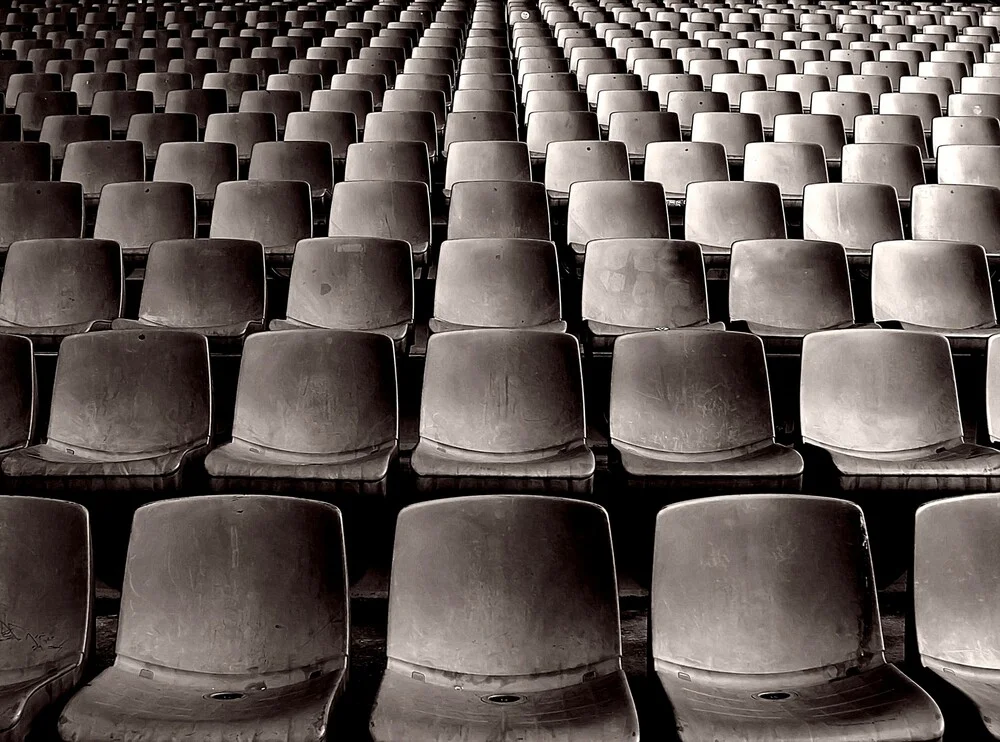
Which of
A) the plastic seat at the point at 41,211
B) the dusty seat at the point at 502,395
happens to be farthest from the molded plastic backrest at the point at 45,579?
Result: the plastic seat at the point at 41,211

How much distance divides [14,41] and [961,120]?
421 cm

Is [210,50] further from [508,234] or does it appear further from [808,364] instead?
[808,364]

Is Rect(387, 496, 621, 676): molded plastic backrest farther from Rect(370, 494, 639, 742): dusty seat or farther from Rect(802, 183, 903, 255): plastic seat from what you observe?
Rect(802, 183, 903, 255): plastic seat

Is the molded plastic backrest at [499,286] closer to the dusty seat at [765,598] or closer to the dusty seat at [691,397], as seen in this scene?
the dusty seat at [691,397]

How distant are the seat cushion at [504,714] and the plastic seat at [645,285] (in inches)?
41.4

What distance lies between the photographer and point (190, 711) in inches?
48.6

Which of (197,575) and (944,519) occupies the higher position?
(944,519)

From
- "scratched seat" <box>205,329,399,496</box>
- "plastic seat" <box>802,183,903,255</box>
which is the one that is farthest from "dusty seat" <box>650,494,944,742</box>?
"plastic seat" <box>802,183,903,255</box>

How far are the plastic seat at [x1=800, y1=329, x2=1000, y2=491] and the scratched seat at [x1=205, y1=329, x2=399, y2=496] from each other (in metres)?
0.80

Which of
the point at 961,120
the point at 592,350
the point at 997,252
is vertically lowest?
the point at 592,350

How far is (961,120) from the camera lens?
3.15 m

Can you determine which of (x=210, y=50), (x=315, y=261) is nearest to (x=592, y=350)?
(x=315, y=261)

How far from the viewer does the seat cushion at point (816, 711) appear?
1150 millimetres

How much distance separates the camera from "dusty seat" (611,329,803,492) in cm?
177
